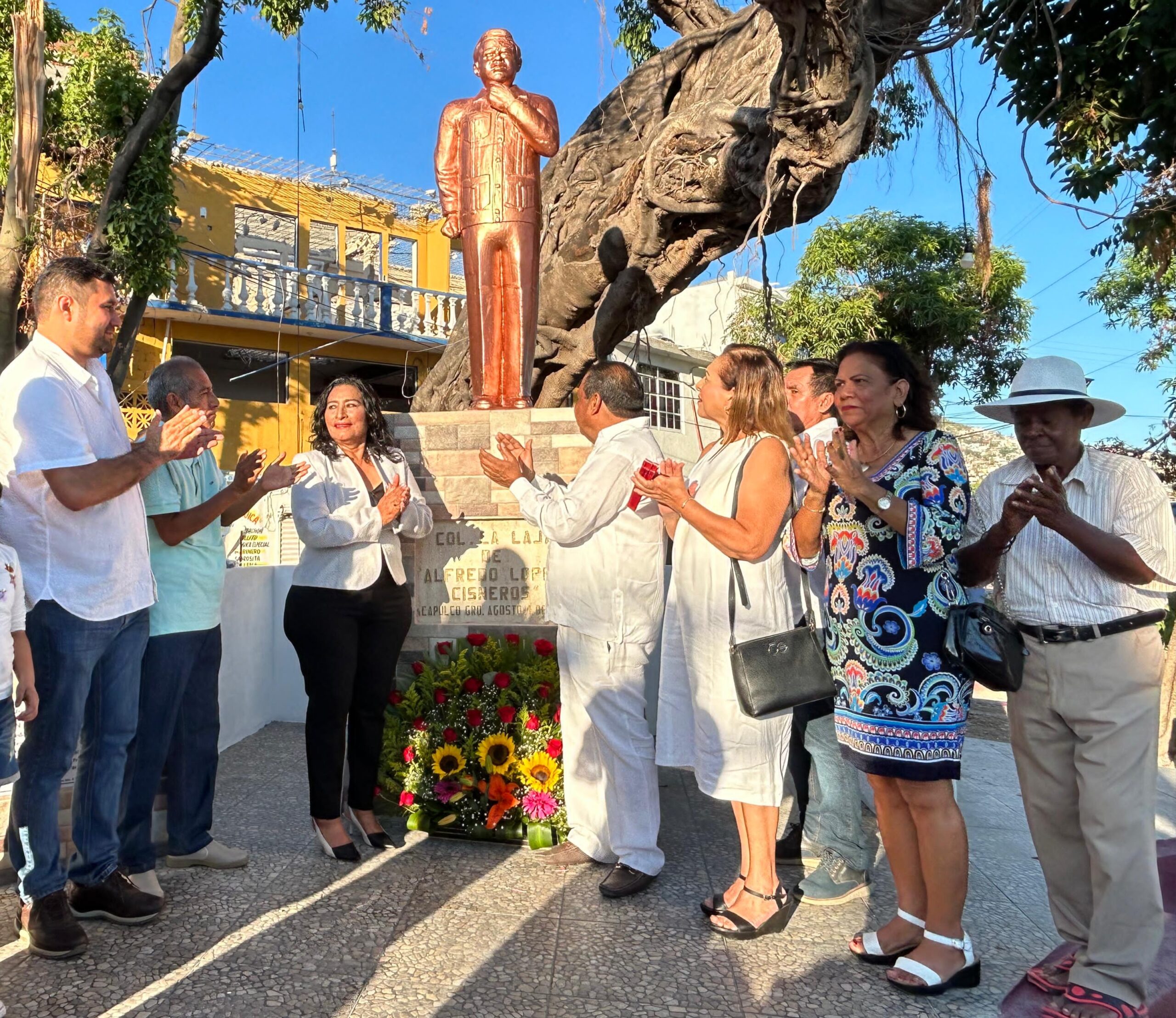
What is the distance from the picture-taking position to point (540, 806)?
4.11 metres

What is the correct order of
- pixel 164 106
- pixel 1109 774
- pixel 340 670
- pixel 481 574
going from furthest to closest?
pixel 164 106 < pixel 481 574 < pixel 340 670 < pixel 1109 774

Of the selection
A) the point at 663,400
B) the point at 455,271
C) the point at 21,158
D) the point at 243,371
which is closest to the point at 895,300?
the point at 663,400

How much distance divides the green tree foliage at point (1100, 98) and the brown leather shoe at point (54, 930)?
21.3ft

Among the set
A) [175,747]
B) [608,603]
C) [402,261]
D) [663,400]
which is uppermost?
[402,261]

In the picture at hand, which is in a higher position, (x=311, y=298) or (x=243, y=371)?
(x=311, y=298)

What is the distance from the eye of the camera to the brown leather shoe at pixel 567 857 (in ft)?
12.8

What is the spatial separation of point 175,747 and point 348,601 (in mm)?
813

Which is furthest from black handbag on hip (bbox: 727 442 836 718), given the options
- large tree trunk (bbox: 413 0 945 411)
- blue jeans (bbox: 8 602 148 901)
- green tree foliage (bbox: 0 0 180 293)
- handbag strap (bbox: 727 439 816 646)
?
green tree foliage (bbox: 0 0 180 293)

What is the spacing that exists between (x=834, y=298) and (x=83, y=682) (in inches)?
649

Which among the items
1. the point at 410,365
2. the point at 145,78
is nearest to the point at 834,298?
the point at 410,365

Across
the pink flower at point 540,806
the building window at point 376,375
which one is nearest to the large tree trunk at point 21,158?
the pink flower at point 540,806

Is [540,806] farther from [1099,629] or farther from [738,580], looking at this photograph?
[1099,629]

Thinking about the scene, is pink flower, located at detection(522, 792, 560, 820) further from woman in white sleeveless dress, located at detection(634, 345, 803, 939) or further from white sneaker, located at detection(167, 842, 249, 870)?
white sneaker, located at detection(167, 842, 249, 870)

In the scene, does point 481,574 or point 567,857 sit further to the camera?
point 481,574
